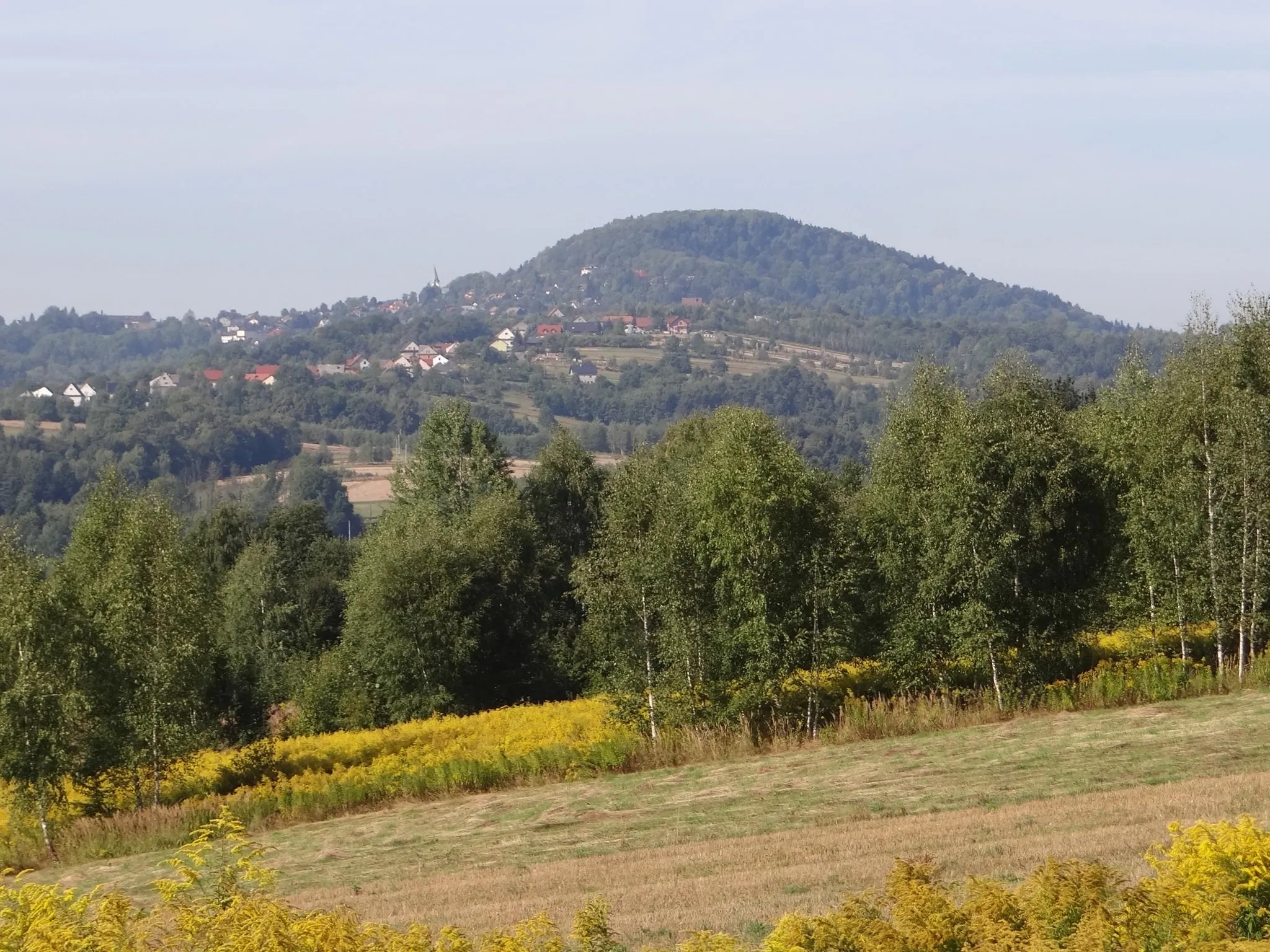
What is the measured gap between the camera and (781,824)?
2244cm

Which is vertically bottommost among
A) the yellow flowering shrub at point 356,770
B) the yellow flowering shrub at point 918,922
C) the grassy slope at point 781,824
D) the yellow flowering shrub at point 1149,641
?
the yellow flowering shrub at point 356,770

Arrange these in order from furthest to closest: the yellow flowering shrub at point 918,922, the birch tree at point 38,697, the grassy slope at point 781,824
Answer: the birch tree at point 38,697 < the grassy slope at point 781,824 < the yellow flowering shrub at point 918,922

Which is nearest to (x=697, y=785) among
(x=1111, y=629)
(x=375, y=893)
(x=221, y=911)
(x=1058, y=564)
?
(x=375, y=893)

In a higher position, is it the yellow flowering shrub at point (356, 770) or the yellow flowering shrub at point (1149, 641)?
the yellow flowering shrub at point (1149, 641)

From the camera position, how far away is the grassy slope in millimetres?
17391

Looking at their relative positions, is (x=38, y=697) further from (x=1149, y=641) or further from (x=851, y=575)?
(x=1149, y=641)

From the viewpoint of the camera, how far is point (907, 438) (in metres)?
38.2

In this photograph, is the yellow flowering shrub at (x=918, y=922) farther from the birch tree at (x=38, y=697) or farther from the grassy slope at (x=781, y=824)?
the birch tree at (x=38, y=697)

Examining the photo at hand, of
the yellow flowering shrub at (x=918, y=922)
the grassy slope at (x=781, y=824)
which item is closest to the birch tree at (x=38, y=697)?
the grassy slope at (x=781, y=824)

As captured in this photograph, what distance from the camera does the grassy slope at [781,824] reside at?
17391 millimetres

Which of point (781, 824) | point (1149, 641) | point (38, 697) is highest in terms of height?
point (38, 697)

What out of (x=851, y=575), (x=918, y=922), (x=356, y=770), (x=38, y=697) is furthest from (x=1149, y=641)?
(x=918, y=922)

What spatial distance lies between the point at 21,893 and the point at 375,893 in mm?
7782

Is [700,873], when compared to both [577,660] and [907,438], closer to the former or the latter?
[907,438]
